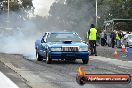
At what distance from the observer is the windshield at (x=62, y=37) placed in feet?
66.5

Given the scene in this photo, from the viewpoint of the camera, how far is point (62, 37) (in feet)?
66.9

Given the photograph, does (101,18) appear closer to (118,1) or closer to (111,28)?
(118,1)

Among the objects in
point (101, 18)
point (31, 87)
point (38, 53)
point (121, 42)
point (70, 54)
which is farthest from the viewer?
point (101, 18)

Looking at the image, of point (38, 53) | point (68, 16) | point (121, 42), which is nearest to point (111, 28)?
point (121, 42)

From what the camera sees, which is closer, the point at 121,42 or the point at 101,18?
the point at 121,42

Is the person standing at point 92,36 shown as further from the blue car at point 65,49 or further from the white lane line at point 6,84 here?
the white lane line at point 6,84

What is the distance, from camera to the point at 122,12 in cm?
7425

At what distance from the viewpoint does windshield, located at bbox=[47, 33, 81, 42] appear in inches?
798

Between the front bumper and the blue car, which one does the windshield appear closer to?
the blue car

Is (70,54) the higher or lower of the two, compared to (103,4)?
lower

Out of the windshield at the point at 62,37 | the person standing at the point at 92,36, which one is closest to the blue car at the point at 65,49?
the windshield at the point at 62,37

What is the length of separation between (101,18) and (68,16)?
20803mm

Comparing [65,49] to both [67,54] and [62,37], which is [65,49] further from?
[62,37]

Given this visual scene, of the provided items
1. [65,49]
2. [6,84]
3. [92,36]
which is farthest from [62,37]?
[6,84]
